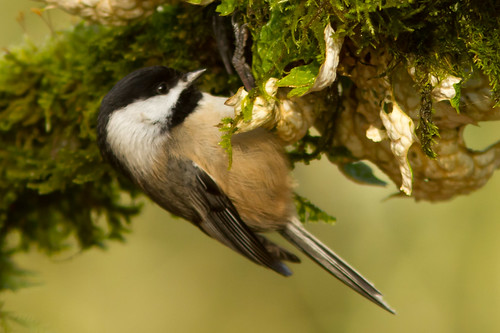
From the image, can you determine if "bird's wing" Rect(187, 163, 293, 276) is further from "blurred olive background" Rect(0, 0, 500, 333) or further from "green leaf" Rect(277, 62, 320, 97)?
"blurred olive background" Rect(0, 0, 500, 333)

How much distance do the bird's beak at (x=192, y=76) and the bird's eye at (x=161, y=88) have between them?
6 cm

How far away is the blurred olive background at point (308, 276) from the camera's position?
8.67ft

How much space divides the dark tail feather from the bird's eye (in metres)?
0.49

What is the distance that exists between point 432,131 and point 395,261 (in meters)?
1.99

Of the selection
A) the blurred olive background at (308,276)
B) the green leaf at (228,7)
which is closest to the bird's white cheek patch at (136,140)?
the green leaf at (228,7)

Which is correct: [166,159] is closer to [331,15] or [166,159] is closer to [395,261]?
[331,15]

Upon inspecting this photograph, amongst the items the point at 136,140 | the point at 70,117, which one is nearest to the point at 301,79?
the point at 136,140

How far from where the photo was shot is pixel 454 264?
269 cm

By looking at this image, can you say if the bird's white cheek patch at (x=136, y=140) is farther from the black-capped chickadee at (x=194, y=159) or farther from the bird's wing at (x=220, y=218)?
the bird's wing at (x=220, y=218)

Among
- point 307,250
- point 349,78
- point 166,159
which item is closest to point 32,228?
point 166,159

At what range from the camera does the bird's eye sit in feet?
4.43

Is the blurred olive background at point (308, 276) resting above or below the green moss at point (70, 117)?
below

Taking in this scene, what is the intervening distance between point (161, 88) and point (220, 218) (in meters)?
0.36

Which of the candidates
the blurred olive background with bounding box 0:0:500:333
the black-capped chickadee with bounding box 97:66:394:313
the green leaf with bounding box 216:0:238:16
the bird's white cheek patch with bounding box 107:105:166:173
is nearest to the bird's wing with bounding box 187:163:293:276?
the black-capped chickadee with bounding box 97:66:394:313
